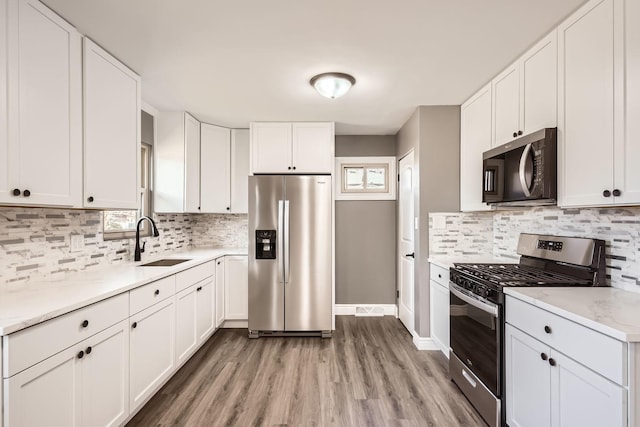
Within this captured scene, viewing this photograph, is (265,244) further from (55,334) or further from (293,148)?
(55,334)

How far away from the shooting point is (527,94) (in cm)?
207

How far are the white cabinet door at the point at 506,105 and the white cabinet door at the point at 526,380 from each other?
138 centimetres

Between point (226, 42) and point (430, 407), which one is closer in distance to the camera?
point (226, 42)

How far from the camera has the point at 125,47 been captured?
2.03 metres

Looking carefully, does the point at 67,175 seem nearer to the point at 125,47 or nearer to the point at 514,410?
the point at 125,47

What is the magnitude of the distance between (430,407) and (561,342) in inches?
45.0

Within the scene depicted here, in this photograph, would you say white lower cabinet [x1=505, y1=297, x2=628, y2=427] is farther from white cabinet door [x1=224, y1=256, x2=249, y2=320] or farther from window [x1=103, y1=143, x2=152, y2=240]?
window [x1=103, y1=143, x2=152, y2=240]

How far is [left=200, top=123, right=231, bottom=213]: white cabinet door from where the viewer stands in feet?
12.1

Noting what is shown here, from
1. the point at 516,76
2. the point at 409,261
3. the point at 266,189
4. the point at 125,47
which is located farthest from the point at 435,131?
the point at 125,47

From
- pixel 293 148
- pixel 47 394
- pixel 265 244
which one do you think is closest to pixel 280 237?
pixel 265 244

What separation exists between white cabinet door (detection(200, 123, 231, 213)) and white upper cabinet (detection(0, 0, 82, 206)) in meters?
1.82

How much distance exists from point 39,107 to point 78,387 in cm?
140

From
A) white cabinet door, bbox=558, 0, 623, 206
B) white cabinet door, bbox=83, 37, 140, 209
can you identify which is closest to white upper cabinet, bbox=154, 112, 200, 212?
white cabinet door, bbox=83, 37, 140, 209

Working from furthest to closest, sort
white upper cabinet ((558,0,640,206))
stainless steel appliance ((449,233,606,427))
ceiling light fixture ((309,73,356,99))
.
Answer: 1. ceiling light fixture ((309,73,356,99))
2. stainless steel appliance ((449,233,606,427))
3. white upper cabinet ((558,0,640,206))
